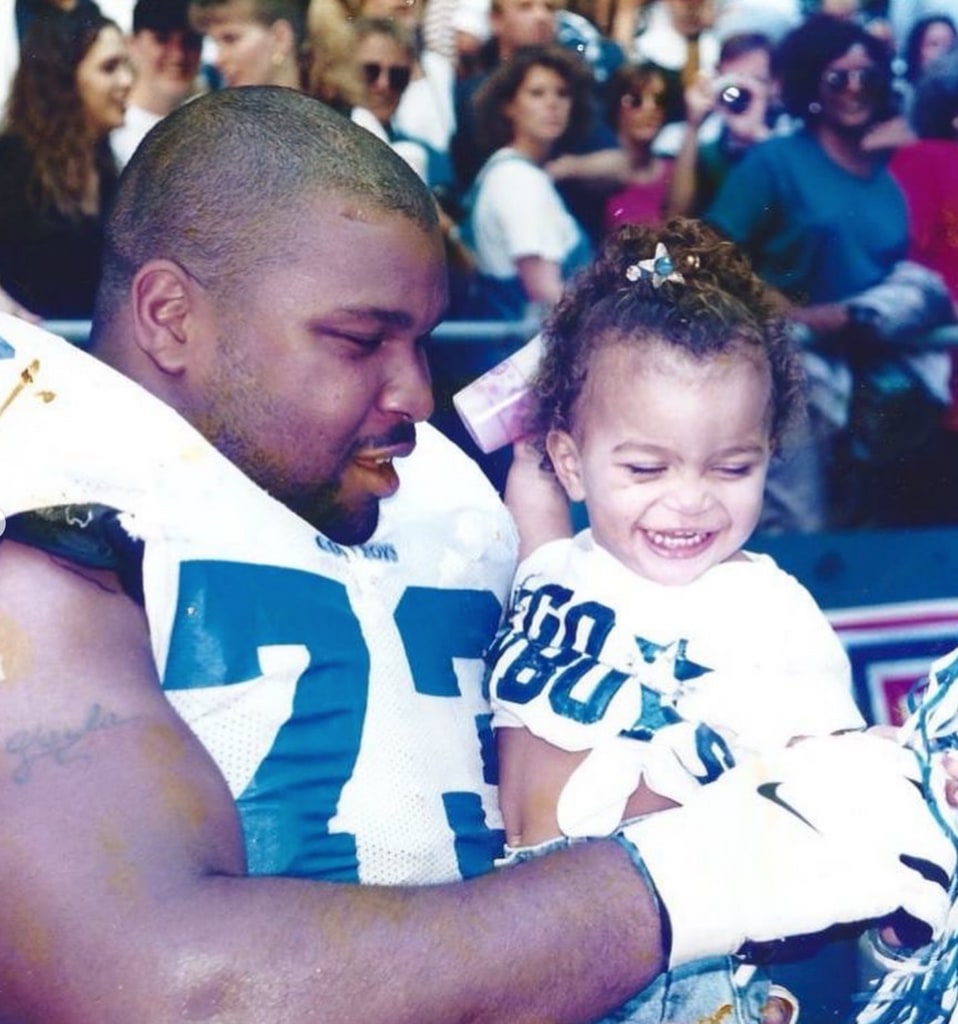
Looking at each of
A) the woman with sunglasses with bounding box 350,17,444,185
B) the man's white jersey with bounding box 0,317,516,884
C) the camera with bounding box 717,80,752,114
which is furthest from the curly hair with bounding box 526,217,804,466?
the camera with bounding box 717,80,752,114

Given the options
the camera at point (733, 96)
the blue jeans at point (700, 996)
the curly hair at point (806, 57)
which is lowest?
the blue jeans at point (700, 996)

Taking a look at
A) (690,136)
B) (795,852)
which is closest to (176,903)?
(795,852)

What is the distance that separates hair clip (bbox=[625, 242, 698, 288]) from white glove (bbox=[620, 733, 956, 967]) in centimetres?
66

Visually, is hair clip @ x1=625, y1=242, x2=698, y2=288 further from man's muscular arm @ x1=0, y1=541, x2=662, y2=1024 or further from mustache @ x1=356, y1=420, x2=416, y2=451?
man's muscular arm @ x1=0, y1=541, x2=662, y2=1024

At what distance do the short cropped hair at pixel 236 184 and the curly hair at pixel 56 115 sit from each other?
733 millimetres

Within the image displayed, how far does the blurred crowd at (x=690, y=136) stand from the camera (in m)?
2.88

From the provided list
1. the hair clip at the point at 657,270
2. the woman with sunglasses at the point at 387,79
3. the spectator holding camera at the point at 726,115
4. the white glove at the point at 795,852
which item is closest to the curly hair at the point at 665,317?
the hair clip at the point at 657,270

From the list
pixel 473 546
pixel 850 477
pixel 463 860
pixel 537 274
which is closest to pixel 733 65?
pixel 537 274

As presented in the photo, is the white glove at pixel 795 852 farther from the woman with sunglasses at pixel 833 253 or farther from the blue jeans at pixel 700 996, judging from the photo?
the woman with sunglasses at pixel 833 253

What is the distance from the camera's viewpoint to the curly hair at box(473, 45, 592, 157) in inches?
120

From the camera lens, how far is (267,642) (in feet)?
5.63

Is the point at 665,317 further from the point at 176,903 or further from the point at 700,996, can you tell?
the point at 176,903

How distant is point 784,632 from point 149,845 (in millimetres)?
856

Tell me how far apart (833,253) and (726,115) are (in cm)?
36
